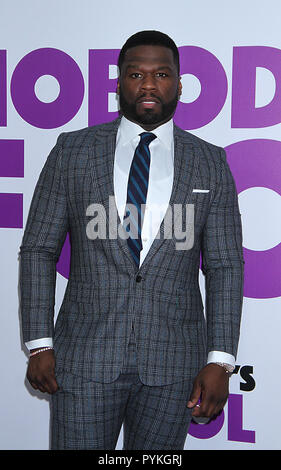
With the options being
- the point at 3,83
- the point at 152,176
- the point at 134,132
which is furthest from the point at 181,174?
the point at 3,83

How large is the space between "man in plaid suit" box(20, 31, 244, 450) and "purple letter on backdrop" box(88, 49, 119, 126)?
58cm

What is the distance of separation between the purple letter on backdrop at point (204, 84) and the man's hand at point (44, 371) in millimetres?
1210

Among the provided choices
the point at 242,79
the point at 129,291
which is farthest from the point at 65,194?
the point at 242,79

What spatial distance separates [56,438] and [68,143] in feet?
3.27

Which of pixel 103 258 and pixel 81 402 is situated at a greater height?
pixel 103 258

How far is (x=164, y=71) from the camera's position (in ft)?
6.36

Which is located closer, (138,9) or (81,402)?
(81,402)

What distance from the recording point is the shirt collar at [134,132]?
198 cm

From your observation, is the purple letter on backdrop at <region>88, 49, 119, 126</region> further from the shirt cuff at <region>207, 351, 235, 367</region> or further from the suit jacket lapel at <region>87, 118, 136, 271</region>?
the shirt cuff at <region>207, 351, 235, 367</region>

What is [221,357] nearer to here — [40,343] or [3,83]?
[40,343]

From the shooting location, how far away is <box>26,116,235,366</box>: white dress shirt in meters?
1.88

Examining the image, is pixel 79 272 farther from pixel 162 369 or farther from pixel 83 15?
pixel 83 15

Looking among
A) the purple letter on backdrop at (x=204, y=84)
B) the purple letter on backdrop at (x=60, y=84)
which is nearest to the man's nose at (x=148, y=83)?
the purple letter on backdrop at (x=204, y=84)

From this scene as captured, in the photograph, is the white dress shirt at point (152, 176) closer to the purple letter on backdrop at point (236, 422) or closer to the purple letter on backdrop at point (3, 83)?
the purple letter on backdrop at point (236, 422)
